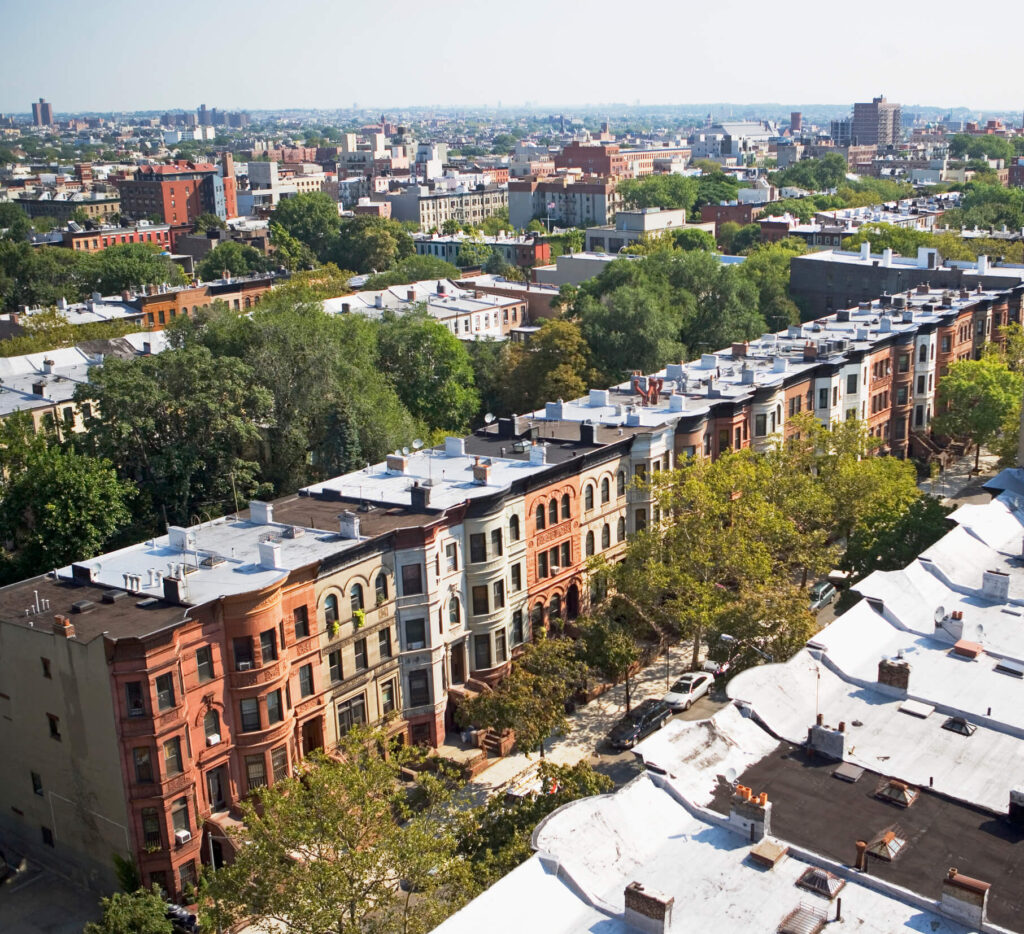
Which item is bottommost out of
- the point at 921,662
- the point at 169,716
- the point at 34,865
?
the point at 34,865

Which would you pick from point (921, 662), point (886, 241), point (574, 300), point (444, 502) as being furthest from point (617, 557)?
point (886, 241)

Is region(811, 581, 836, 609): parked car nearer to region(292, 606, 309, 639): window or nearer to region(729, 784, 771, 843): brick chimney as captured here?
region(292, 606, 309, 639): window

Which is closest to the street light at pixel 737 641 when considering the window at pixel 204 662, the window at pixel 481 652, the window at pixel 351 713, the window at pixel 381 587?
the window at pixel 481 652

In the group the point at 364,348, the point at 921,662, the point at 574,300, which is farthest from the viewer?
the point at 574,300

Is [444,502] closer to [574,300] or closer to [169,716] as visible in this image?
[169,716]

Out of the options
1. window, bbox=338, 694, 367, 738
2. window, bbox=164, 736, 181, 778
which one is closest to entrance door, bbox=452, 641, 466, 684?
window, bbox=338, 694, 367, 738

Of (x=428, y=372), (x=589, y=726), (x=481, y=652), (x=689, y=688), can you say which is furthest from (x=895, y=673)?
(x=428, y=372)
